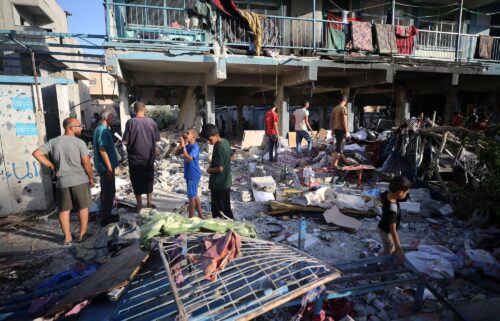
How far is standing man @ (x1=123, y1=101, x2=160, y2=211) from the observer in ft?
14.9

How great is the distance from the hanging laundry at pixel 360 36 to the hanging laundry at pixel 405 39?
104cm

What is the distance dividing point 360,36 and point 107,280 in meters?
9.27

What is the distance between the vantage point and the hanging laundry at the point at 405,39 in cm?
940

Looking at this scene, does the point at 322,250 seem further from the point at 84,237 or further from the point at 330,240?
the point at 84,237

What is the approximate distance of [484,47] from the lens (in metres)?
10.4

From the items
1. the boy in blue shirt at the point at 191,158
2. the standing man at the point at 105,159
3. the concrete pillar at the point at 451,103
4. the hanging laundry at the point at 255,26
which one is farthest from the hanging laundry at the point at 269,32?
the concrete pillar at the point at 451,103

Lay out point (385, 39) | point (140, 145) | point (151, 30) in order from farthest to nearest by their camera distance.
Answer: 1. point (385, 39)
2. point (151, 30)
3. point (140, 145)

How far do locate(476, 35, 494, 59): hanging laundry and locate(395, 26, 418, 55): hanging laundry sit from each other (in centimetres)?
270

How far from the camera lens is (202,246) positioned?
2197mm

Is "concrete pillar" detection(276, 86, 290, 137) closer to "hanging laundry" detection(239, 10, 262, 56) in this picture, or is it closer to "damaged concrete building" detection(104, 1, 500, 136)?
"damaged concrete building" detection(104, 1, 500, 136)

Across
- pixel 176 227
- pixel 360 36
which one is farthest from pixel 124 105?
pixel 176 227

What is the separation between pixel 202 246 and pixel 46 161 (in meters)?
2.83

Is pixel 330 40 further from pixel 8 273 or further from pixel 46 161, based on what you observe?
pixel 8 273

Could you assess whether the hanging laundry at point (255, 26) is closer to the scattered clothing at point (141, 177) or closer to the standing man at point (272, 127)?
the standing man at point (272, 127)
